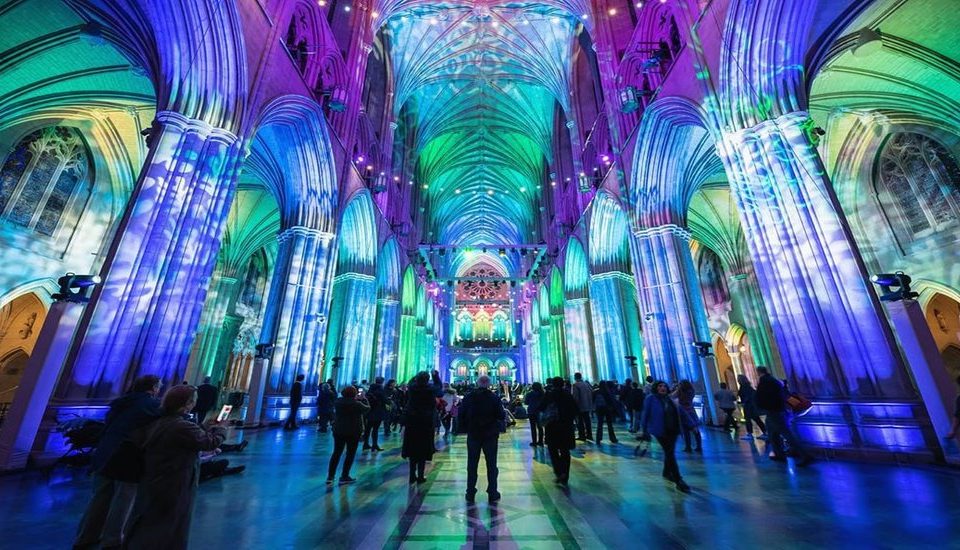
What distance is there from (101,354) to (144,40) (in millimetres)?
6656

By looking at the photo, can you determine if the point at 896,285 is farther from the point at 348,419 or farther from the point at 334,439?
the point at 334,439

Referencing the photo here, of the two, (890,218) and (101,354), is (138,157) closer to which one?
(101,354)

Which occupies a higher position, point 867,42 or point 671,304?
point 867,42

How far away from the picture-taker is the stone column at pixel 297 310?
1125 cm

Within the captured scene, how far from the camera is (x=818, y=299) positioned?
6.40 meters

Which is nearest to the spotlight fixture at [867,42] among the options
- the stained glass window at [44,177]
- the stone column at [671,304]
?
the stone column at [671,304]

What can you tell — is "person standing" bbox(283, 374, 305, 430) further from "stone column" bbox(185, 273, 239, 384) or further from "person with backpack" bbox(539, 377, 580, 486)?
"stone column" bbox(185, 273, 239, 384)

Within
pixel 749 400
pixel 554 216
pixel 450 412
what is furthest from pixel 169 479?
pixel 554 216

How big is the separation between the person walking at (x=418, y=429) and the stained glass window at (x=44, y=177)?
15.1 metres

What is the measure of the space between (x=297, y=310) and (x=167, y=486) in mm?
10826

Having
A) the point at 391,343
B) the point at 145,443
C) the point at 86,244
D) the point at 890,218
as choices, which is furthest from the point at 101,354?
the point at 890,218

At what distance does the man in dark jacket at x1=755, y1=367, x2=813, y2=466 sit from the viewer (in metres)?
5.29

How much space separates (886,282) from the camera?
555cm

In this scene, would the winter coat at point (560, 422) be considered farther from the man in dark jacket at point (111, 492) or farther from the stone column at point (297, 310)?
the stone column at point (297, 310)
